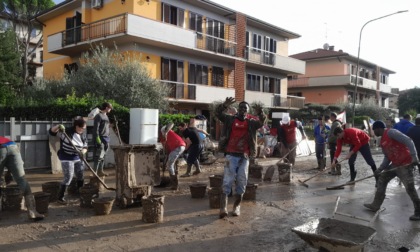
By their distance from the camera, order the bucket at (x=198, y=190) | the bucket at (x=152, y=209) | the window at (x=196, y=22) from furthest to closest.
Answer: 1. the window at (x=196, y=22)
2. the bucket at (x=198, y=190)
3. the bucket at (x=152, y=209)

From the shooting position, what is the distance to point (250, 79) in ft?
93.4

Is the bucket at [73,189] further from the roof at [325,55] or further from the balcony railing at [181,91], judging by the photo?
the roof at [325,55]

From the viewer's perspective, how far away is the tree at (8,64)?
26780 mm

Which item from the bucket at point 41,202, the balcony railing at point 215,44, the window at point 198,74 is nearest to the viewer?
the bucket at point 41,202

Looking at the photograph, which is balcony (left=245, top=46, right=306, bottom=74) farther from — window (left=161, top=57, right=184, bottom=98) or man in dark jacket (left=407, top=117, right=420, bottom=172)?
man in dark jacket (left=407, top=117, right=420, bottom=172)

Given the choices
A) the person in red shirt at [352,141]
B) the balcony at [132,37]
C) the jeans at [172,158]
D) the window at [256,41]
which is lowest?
the jeans at [172,158]

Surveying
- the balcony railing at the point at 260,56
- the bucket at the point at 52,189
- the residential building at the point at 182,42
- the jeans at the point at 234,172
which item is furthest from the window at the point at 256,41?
the bucket at the point at 52,189

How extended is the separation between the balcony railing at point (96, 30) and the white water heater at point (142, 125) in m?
8.57

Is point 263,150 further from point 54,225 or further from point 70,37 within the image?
point 70,37

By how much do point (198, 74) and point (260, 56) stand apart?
6.58 meters

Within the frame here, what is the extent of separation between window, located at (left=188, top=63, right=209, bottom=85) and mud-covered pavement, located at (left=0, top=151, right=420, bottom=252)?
51.7 ft

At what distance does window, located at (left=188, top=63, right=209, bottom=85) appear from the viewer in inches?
919

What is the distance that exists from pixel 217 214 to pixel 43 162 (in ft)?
21.1

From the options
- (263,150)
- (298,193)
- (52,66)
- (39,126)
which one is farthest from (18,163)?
(52,66)
